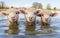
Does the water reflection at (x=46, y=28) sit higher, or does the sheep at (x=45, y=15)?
the sheep at (x=45, y=15)

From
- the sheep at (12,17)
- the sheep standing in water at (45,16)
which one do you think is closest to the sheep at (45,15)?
the sheep standing in water at (45,16)

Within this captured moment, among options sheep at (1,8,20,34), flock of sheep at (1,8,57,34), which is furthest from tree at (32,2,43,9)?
sheep at (1,8,20,34)

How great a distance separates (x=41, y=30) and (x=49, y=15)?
128mm

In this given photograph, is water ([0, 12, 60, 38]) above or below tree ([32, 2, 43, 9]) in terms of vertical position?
below

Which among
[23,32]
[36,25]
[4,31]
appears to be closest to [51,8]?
[36,25]

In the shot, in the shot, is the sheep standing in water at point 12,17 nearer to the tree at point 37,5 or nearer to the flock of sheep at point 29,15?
the flock of sheep at point 29,15

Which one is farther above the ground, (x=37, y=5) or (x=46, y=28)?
(x=37, y=5)

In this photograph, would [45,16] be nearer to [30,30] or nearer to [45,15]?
[45,15]

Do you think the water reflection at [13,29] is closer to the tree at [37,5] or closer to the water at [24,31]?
the water at [24,31]

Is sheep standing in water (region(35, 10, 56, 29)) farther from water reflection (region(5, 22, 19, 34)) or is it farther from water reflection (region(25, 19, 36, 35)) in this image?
water reflection (region(5, 22, 19, 34))

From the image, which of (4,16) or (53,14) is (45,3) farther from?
(4,16)

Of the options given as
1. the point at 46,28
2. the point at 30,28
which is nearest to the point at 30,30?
the point at 30,28

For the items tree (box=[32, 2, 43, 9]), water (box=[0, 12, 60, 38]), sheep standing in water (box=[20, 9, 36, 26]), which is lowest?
water (box=[0, 12, 60, 38])

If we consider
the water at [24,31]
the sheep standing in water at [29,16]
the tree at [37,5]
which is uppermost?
the tree at [37,5]
